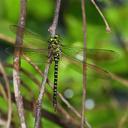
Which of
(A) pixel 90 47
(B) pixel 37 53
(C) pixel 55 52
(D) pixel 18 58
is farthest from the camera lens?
(A) pixel 90 47

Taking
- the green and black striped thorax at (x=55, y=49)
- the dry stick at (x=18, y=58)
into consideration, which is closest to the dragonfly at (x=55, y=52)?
the green and black striped thorax at (x=55, y=49)

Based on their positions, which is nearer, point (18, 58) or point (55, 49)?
point (18, 58)

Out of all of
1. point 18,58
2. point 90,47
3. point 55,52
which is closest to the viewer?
point 18,58

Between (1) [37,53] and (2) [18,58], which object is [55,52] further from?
(2) [18,58]

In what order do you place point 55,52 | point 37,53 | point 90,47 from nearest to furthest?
1. point 55,52
2. point 37,53
3. point 90,47

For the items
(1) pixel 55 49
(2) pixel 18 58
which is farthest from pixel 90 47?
(2) pixel 18 58

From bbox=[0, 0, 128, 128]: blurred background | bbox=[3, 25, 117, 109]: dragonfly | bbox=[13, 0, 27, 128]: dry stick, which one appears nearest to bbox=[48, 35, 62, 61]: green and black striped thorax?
bbox=[3, 25, 117, 109]: dragonfly

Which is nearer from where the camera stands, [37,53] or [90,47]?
[37,53]

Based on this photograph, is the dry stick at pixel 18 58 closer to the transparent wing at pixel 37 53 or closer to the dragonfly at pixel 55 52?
the dragonfly at pixel 55 52

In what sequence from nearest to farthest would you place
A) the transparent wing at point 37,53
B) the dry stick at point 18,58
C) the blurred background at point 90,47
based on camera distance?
the dry stick at point 18,58 < the transparent wing at point 37,53 < the blurred background at point 90,47

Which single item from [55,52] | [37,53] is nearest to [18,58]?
[55,52]

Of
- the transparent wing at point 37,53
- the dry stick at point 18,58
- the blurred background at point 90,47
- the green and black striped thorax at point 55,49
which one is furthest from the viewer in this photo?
the blurred background at point 90,47
